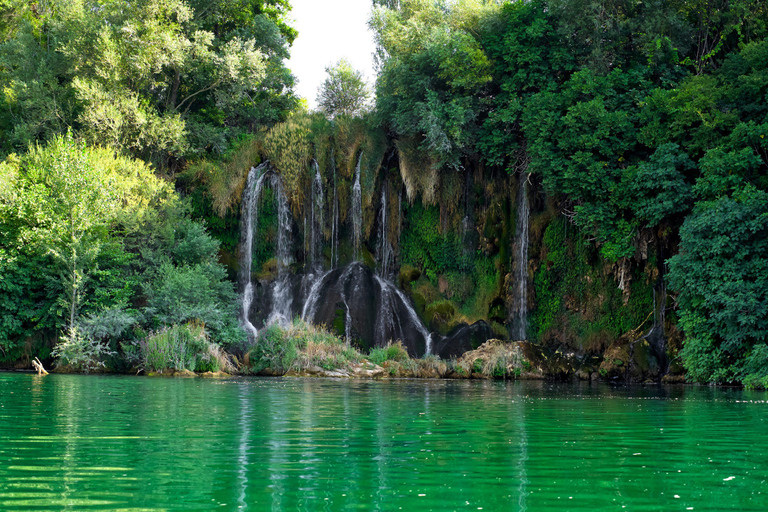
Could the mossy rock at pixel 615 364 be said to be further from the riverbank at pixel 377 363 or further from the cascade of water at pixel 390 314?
the cascade of water at pixel 390 314

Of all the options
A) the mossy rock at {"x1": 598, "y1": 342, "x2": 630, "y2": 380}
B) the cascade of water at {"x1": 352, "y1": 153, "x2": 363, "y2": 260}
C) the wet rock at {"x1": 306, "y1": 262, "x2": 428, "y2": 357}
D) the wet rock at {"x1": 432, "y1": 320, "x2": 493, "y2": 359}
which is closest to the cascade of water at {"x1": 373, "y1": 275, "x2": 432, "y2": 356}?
the wet rock at {"x1": 306, "y1": 262, "x2": 428, "y2": 357}

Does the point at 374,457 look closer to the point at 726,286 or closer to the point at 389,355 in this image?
the point at 726,286

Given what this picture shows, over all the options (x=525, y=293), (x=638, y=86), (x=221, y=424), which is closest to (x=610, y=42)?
(x=638, y=86)

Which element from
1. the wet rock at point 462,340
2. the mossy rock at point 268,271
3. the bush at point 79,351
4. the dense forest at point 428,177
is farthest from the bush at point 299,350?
the mossy rock at point 268,271

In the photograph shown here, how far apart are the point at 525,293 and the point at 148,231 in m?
15.1

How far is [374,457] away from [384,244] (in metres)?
26.2

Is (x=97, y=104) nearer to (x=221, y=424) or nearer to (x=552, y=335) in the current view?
(x=552, y=335)

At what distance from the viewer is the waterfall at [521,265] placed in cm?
2995

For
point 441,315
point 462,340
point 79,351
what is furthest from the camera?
point 441,315

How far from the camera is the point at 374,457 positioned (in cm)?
661

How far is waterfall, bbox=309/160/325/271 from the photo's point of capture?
32750 mm

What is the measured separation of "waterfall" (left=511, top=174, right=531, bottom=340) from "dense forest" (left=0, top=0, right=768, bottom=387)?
86 millimetres

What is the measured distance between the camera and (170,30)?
32.9 m

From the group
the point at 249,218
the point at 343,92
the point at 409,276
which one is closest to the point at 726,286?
the point at 409,276
